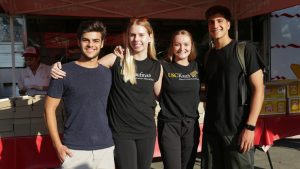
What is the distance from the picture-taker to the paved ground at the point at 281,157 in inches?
207

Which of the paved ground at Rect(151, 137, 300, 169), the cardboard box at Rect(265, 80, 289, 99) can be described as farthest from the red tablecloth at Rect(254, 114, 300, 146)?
the paved ground at Rect(151, 137, 300, 169)

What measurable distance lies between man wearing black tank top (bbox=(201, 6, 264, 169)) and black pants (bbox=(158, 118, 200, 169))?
14 centimetres

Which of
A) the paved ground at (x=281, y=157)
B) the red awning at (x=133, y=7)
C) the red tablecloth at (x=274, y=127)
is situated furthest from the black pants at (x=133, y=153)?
the red awning at (x=133, y=7)

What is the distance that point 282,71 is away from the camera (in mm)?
7727

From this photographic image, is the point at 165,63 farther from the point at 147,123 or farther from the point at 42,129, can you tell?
the point at 42,129

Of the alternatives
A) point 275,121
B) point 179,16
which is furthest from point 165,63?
point 179,16

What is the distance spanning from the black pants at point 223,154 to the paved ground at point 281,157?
2333 millimetres

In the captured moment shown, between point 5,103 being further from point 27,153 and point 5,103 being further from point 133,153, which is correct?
point 133,153

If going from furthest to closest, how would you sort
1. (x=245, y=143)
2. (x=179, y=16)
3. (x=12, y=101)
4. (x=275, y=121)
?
(x=179, y=16) < (x=275, y=121) < (x=12, y=101) < (x=245, y=143)

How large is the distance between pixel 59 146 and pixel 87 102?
0.34 meters

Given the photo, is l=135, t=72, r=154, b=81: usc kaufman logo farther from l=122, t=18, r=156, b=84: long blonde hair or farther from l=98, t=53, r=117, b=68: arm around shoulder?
l=98, t=53, r=117, b=68: arm around shoulder

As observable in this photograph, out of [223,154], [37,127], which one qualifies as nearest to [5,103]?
[37,127]

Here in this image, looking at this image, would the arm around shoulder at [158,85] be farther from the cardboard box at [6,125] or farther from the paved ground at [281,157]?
the paved ground at [281,157]

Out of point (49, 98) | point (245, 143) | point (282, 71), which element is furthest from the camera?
point (282, 71)
